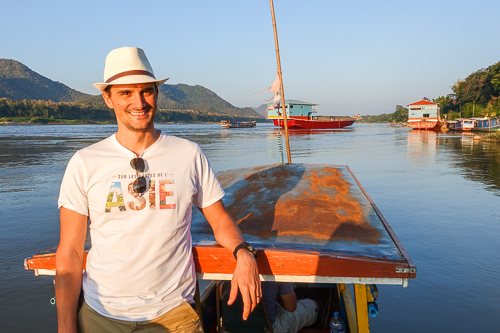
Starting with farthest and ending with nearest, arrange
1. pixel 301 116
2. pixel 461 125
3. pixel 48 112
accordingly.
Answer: pixel 48 112 < pixel 301 116 < pixel 461 125

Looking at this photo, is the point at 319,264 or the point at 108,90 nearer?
the point at 108,90

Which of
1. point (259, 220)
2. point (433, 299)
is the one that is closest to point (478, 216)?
point (433, 299)

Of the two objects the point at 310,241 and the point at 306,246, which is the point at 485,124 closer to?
the point at 310,241

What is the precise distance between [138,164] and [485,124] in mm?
57320

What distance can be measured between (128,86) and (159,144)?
1.14 feet

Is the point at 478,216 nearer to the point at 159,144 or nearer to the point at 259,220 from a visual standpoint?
the point at 259,220

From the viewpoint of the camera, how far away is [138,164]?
1952 millimetres

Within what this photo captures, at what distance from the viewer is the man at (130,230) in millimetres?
1870

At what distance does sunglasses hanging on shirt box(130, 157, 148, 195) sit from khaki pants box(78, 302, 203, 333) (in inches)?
24.9

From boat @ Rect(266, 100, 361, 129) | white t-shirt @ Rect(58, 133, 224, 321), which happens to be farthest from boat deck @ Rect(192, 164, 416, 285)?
boat @ Rect(266, 100, 361, 129)

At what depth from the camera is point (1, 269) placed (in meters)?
6.38

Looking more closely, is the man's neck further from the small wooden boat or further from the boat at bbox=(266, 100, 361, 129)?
the boat at bbox=(266, 100, 361, 129)

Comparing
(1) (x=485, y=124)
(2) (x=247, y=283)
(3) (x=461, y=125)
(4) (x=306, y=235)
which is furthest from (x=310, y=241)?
(3) (x=461, y=125)

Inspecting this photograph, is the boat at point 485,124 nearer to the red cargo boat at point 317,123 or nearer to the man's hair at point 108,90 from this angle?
the red cargo boat at point 317,123
